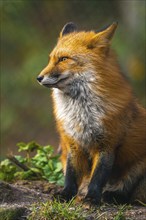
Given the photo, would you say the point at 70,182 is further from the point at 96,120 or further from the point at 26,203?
the point at 96,120

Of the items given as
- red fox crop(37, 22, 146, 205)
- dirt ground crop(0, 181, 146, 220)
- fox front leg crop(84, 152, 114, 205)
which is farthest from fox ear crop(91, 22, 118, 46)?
dirt ground crop(0, 181, 146, 220)

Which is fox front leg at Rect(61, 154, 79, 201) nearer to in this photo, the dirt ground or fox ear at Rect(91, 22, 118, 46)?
the dirt ground

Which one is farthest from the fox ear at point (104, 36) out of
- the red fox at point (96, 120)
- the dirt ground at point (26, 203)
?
the dirt ground at point (26, 203)

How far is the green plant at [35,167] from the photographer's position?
9172 millimetres

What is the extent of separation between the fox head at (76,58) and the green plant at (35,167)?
169cm

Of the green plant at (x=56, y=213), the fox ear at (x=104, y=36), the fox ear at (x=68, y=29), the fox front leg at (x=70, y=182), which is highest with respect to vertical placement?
the fox ear at (x=68, y=29)

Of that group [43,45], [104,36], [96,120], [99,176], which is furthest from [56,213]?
[43,45]

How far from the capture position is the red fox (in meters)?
7.91

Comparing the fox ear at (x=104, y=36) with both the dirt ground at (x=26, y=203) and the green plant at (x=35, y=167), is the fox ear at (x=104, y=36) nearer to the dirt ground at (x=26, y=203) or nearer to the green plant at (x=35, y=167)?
the dirt ground at (x=26, y=203)

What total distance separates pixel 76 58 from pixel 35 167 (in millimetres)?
2125

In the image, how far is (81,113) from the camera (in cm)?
809

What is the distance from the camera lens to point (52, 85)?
7.87 m

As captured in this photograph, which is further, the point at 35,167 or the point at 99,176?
the point at 35,167

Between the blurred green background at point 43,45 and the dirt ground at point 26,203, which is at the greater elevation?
the blurred green background at point 43,45
